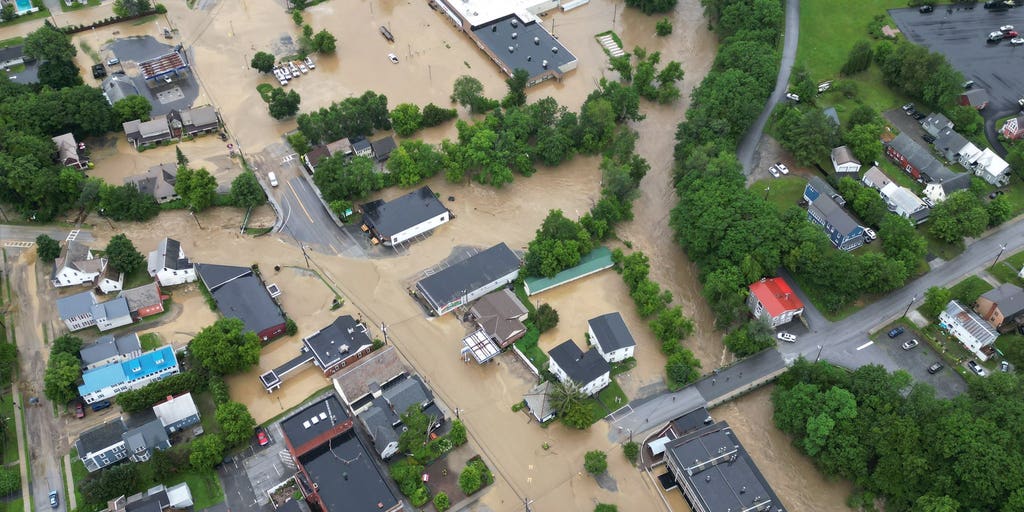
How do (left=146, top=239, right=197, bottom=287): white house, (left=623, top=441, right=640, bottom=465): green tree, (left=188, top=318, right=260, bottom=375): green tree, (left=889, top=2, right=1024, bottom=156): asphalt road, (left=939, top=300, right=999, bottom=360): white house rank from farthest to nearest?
(left=889, top=2, right=1024, bottom=156): asphalt road
(left=146, top=239, right=197, bottom=287): white house
(left=939, top=300, right=999, bottom=360): white house
(left=188, top=318, right=260, bottom=375): green tree
(left=623, top=441, right=640, bottom=465): green tree

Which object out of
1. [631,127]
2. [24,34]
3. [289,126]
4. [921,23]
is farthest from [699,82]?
[24,34]

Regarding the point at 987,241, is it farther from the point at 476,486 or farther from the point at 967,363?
the point at 476,486

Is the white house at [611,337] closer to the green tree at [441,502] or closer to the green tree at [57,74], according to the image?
the green tree at [441,502]

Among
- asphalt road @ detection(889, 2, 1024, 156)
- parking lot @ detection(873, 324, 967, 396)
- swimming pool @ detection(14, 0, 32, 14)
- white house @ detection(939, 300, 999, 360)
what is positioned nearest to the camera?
parking lot @ detection(873, 324, 967, 396)

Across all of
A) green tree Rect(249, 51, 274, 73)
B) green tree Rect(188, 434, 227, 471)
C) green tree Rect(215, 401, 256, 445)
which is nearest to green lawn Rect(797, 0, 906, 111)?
green tree Rect(249, 51, 274, 73)

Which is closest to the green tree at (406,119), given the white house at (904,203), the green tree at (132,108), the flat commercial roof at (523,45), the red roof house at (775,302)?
the flat commercial roof at (523,45)

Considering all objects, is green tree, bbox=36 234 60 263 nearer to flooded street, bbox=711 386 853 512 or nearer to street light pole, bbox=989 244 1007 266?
flooded street, bbox=711 386 853 512

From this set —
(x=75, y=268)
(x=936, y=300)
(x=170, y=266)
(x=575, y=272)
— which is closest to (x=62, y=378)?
(x=75, y=268)

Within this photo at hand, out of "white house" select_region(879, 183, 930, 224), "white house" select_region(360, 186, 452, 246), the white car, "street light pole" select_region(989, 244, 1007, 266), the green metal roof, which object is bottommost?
the white car
